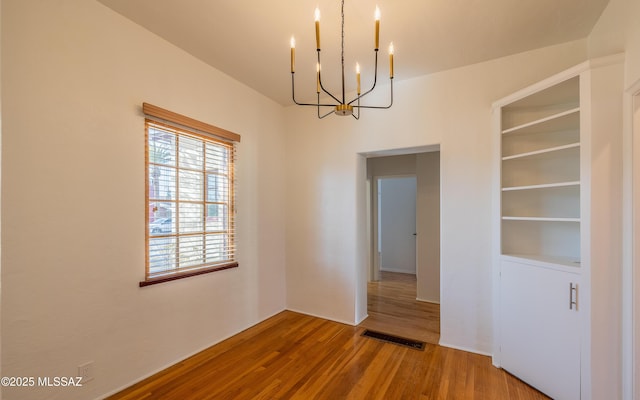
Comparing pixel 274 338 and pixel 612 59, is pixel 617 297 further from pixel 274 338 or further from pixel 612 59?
pixel 274 338

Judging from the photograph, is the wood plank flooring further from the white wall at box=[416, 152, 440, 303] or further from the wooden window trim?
the wooden window trim

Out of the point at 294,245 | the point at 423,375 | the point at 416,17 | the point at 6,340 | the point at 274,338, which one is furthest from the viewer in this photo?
the point at 294,245

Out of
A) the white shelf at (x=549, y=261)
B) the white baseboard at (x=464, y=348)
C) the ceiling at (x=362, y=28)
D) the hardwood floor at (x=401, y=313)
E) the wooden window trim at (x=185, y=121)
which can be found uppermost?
the ceiling at (x=362, y=28)

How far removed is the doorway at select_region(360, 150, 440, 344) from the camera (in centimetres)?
355

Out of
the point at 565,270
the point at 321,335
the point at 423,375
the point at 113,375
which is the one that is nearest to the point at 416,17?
the point at 565,270

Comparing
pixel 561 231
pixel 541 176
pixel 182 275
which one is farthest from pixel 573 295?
pixel 182 275

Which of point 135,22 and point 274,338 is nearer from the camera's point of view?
point 135,22

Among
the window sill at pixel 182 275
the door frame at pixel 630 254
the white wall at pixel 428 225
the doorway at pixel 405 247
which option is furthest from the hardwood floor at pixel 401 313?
the window sill at pixel 182 275

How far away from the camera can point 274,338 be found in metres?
Result: 3.06

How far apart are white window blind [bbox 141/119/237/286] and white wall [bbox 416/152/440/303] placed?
288cm

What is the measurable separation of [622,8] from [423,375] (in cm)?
302

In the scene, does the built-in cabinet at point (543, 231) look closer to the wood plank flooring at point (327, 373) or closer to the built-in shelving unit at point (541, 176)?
the built-in shelving unit at point (541, 176)

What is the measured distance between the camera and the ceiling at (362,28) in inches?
79.7

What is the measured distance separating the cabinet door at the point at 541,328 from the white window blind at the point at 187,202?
2736mm
